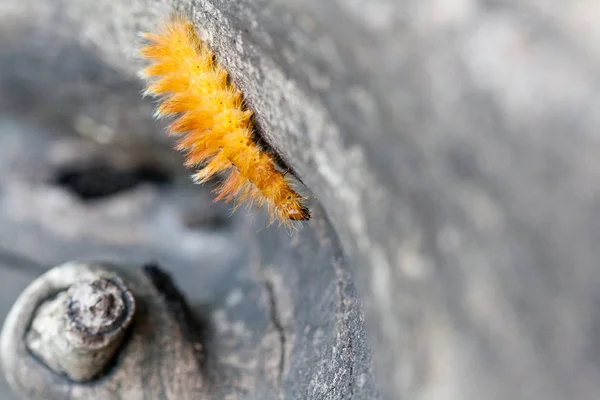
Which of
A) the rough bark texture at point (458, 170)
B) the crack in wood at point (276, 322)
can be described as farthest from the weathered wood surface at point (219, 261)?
the rough bark texture at point (458, 170)

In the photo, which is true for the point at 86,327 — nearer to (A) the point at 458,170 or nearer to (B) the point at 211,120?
(B) the point at 211,120

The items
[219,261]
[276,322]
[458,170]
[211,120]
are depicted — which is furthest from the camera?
Result: [219,261]

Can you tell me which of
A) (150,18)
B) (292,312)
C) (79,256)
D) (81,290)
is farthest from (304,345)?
(79,256)

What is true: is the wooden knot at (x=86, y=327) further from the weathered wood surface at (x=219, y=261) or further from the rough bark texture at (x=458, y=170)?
the rough bark texture at (x=458, y=170)

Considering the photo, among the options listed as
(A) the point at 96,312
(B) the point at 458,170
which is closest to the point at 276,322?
(A) the point at 96,312

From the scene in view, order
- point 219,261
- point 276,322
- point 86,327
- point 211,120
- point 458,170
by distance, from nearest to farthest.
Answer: point 458,170
point 211,120
point 86,327
point 276,322
point 219,261

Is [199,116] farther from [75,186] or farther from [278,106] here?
[75,186]

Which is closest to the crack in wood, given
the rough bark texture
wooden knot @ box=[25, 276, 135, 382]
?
wooden knot @ box=[25, 276, 135, 382]
